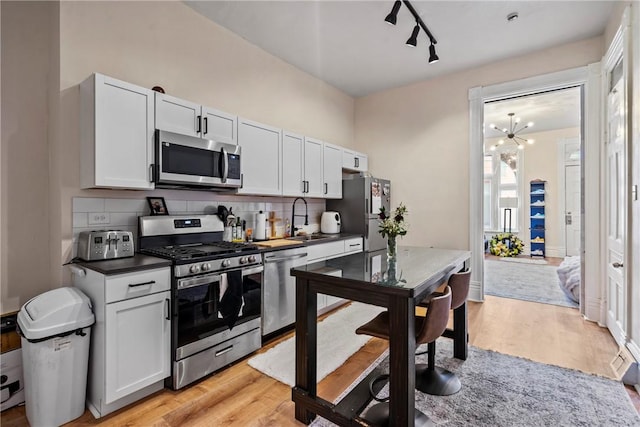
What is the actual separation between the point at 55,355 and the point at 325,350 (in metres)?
1.86

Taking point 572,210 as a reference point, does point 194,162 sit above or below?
above

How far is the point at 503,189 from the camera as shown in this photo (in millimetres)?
8289

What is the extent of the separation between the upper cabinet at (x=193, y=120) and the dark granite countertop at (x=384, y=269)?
156 centimetres

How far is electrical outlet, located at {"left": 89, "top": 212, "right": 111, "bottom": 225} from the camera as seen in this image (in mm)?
2242

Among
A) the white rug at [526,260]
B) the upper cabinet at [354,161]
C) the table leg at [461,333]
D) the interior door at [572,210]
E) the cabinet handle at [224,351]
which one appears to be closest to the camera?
the cabinet handle at [224,351]

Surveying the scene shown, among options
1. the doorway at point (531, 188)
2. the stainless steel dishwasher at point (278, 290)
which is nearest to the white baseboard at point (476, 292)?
the doorway at point (531, 188)

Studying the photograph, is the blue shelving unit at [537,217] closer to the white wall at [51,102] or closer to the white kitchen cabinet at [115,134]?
the white wall at [51,102]

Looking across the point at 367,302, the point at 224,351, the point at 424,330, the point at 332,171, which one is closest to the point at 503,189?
the point at 332,171

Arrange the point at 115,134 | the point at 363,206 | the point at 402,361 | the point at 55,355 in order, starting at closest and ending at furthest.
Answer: the point at 402,361 → the point at 55,355 → the point at 115,134 → the point at 363,206

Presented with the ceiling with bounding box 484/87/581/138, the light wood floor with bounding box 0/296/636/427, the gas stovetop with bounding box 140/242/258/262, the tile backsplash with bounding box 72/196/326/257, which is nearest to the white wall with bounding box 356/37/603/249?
the ceiling with bounding box 484/87/581/138

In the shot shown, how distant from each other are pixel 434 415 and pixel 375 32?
3457 millimetres

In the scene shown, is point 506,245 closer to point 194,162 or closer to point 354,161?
point 354,161

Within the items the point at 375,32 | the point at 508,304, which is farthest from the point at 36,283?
the point at 508,304

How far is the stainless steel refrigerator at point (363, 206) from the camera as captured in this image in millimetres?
4137
